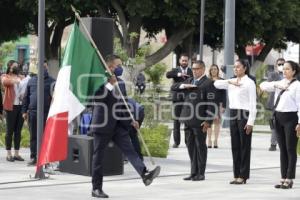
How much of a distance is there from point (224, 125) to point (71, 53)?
1310 cm

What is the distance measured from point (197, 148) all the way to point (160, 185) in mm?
986

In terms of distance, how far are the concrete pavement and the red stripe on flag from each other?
16.9 inches

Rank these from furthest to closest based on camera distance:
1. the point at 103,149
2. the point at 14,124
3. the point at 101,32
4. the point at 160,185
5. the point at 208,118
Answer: the point at 14,124 < the point at 101,32 < the point at 208,118 < the point at 160,185 < the point at 103,149

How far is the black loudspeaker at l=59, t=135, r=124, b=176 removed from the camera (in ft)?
41.5

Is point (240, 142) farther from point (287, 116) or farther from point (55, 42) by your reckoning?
point (55, 42)

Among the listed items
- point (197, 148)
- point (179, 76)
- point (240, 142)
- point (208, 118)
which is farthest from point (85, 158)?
point (179, 76)

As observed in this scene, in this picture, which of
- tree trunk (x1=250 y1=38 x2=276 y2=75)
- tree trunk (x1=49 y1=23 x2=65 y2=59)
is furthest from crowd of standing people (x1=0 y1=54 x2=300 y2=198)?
tree trunk (x1=49 y1=23 x2=65 y2=59)

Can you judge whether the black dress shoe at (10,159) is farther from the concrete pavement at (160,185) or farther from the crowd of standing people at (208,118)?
the crowd of standing people at (208,118)

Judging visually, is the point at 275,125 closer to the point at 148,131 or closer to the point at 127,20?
the point at 148,131

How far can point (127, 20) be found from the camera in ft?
131

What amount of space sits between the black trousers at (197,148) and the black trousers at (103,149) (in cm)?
184

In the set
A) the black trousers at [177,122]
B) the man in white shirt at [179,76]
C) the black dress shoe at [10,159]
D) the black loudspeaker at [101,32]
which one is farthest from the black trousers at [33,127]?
the man in white shirt at [179,76]

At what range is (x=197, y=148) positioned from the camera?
12.7 metres

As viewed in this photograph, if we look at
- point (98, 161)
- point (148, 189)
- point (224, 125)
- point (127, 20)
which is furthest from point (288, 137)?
point (127, 20)
